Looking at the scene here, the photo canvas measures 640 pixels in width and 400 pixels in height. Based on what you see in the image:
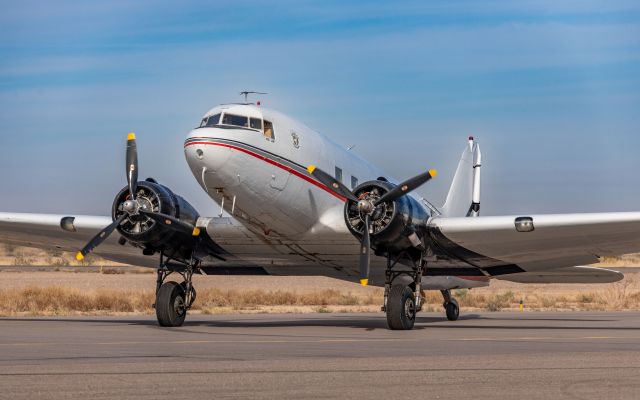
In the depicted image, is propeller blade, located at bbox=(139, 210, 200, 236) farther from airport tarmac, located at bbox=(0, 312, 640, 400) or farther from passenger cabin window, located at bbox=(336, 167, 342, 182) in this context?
passenger cabin window, located at bbox=(336, 167, 342, 182)

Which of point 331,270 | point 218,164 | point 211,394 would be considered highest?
point 218,164

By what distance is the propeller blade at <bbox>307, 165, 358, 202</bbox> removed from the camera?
846 inches

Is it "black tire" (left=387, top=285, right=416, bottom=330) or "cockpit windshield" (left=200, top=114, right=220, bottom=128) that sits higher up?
"cockpit windshield" (left=200, top=114, right=220, bottom=128)

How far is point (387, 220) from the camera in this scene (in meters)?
21.5

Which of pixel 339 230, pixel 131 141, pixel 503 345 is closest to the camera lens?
pixel 503 345

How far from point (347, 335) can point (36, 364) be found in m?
8.60

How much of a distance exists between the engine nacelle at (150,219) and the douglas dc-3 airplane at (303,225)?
29 mm

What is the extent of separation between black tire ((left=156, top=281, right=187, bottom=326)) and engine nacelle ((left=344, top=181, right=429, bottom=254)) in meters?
4.67

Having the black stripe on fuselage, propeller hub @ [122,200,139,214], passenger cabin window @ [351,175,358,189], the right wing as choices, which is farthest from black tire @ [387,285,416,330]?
the right wing

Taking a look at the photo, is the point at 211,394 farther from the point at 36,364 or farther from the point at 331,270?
the point at 331,270

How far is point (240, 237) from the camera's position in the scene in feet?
76.2

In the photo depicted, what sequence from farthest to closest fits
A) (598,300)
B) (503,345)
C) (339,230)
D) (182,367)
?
(598,300) < (339,230) < (503,345) < (182,367)

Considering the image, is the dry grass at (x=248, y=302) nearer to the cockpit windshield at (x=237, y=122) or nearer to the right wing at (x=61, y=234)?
the right wing at (x=61, y=234)

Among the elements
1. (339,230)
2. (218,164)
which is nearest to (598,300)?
(339,230)
